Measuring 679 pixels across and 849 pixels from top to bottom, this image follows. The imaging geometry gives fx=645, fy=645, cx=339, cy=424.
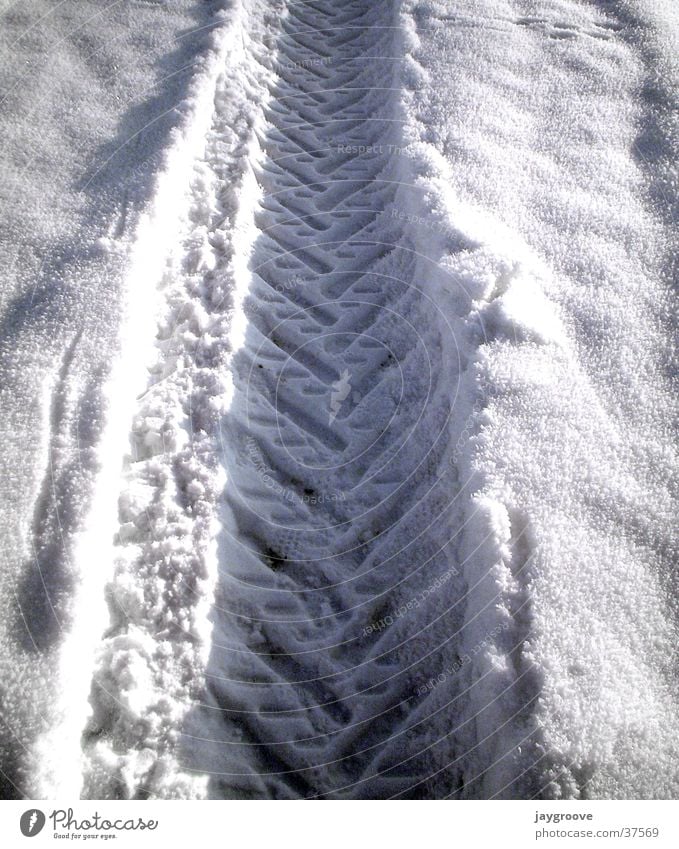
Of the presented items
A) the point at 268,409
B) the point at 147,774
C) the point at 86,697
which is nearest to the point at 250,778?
the point at 147,774

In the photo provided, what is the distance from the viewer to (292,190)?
2.63 m

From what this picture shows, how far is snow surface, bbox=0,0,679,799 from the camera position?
1460mm

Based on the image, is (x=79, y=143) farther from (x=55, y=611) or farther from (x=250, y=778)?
(x=250, y=778)

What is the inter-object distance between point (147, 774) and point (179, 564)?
48 centimetres
